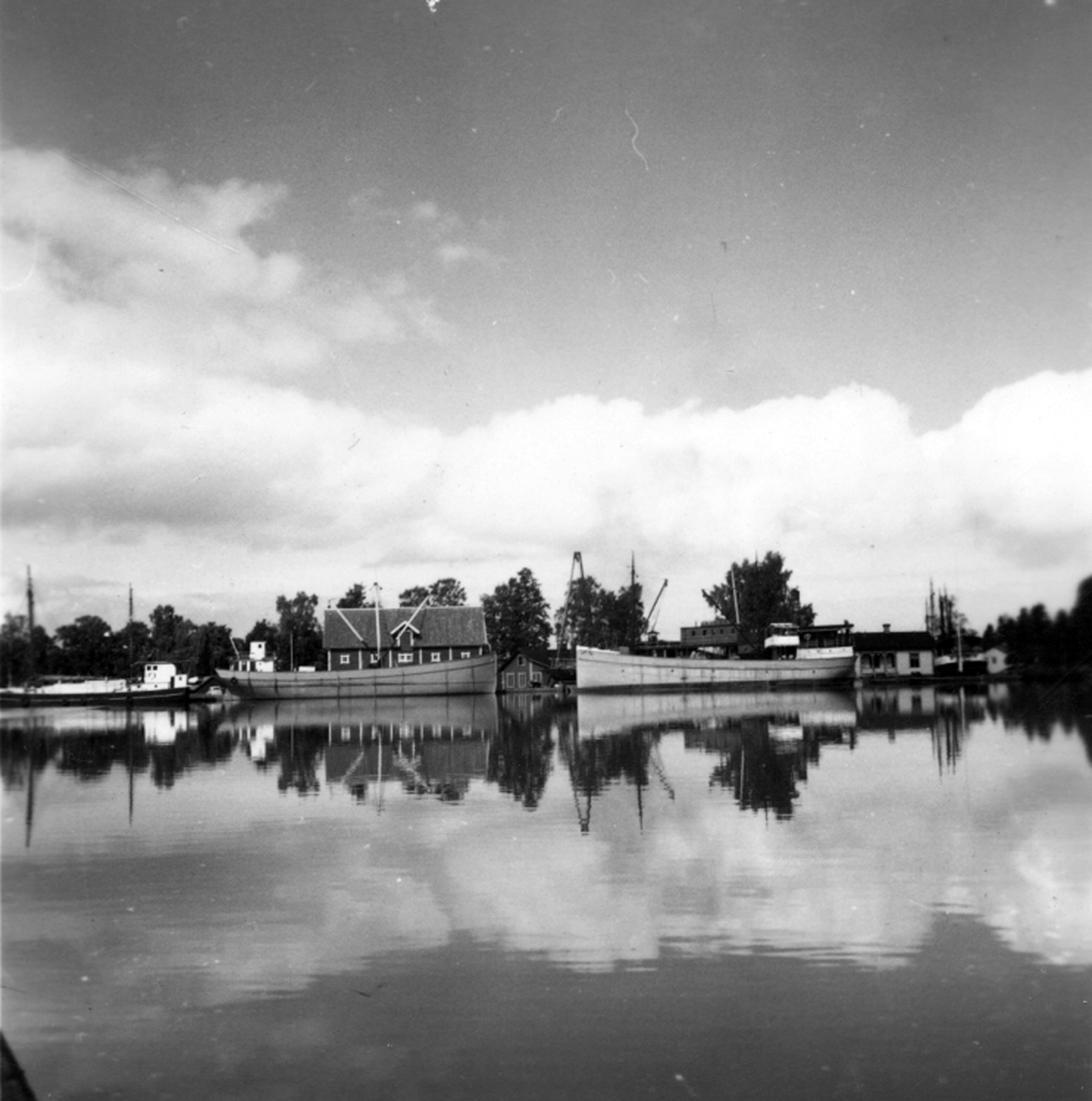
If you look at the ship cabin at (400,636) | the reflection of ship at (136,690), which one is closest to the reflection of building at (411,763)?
the reflection of ship at (136,690)

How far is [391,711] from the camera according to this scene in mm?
45062

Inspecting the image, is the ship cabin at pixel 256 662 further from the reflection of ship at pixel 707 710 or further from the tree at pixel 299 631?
the reflection of ship at pixel 707 710

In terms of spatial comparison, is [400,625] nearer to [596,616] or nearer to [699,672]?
[699,672]

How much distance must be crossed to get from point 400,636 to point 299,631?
28.1 metres

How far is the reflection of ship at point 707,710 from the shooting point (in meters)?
32.0

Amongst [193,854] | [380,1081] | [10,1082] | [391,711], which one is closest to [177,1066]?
[10,1082]

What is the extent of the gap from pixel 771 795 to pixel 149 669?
49.3 metres

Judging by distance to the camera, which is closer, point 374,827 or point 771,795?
point 374,827

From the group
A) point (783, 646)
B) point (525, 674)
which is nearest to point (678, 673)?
point (783, 646)

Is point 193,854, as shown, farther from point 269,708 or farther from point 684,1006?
point 269,708

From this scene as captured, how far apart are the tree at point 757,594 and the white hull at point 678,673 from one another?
712 inches

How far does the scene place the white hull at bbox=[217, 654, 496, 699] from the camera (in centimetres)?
5950

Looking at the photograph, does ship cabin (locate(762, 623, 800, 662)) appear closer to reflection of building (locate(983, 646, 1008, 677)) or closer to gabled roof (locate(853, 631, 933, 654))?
gabled roof (locate(853, 631, 933, 654))

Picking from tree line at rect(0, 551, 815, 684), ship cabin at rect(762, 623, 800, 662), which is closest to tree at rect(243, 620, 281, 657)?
tree line at rect(0, 551, 815, 684)
